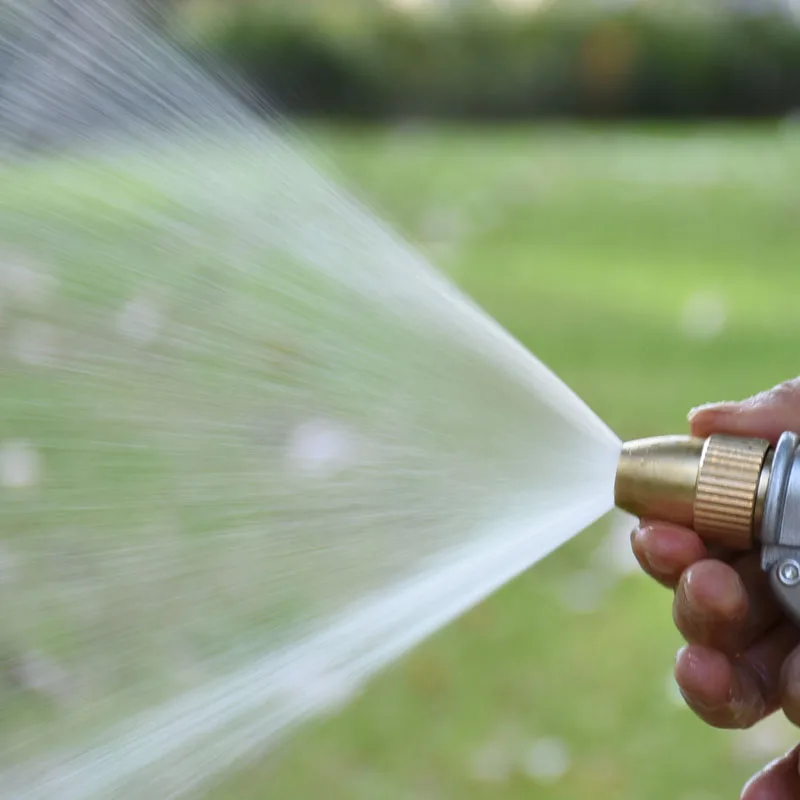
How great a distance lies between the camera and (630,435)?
255 cm

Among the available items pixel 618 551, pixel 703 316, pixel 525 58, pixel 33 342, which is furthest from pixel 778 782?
pixel 525 58

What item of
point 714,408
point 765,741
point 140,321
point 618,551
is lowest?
point 765,741

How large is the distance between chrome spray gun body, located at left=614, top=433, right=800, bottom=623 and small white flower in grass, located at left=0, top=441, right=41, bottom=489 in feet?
3.42

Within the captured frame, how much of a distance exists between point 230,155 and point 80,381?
48cm

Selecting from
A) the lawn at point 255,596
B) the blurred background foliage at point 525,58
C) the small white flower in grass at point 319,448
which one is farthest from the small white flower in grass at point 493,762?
the blurred background foliage at point 525,58

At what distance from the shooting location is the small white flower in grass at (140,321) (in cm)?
155

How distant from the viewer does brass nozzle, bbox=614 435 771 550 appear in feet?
2.59

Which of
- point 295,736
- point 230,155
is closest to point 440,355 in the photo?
point 230,155

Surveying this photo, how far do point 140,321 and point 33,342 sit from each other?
31 centimetres

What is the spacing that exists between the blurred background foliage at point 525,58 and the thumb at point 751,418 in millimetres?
6559

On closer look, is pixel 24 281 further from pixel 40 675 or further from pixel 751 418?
pixel 751 418

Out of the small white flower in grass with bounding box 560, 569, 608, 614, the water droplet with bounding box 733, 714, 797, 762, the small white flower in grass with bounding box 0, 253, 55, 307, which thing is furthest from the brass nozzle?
the small white flower in grass with bounding box 0, 253, 55, 307

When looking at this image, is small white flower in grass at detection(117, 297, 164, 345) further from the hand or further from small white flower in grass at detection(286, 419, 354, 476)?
the hand

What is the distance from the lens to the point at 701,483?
2.65 feet
